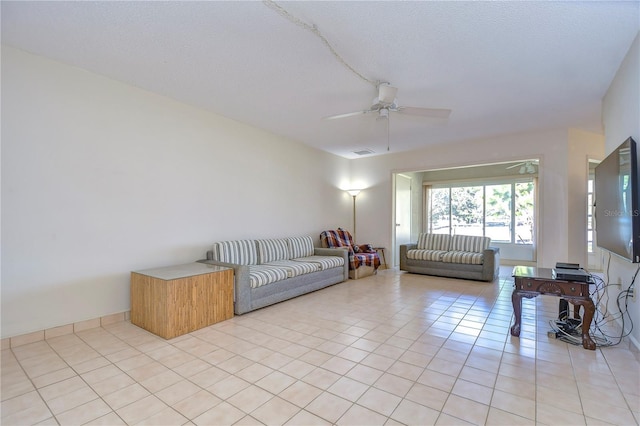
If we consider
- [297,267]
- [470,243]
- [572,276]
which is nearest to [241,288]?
[297,267]

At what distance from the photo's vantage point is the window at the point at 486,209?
7527mm

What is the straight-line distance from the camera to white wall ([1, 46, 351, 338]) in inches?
106

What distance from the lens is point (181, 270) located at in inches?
132

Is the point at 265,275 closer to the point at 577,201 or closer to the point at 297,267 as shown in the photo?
the point at 297,267

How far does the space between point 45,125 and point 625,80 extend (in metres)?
5.48

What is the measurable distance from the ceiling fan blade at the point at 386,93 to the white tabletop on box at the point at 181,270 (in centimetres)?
256

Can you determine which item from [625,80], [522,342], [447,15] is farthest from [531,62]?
[522,342]

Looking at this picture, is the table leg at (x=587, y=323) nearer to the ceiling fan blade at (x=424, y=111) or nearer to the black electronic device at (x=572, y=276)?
the black electronic device at (x=572, y=276)

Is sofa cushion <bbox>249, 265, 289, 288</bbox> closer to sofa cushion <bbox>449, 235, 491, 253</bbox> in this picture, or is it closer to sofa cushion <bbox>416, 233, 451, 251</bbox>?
sofa cushion <bbox>416, 233, 451, 251</bbox>

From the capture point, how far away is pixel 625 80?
9.18 ft

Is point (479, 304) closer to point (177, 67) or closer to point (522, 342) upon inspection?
point (522, 342)

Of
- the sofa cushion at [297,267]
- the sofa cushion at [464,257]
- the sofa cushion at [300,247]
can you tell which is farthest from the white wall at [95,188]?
the sofa cushion at [464,257]

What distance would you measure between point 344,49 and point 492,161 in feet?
13.7

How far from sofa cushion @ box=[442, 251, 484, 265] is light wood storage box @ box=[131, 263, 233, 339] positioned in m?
4.06
